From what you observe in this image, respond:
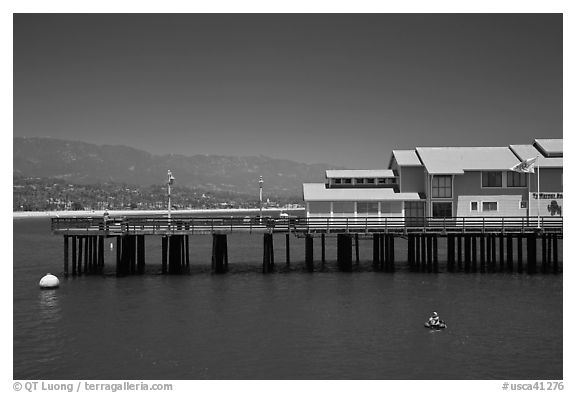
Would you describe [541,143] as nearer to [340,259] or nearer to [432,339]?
[340,259]

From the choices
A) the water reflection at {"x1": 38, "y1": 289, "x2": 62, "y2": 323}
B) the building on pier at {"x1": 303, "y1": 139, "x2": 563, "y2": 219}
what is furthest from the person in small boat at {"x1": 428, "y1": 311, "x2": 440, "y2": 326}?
the building on pier at {"x1": 303, "y1": 139, "x2": 563, "y2": 219}

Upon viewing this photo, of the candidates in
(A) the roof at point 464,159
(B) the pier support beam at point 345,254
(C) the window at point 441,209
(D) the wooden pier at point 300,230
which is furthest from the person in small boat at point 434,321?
(A) the roof at point 464,159

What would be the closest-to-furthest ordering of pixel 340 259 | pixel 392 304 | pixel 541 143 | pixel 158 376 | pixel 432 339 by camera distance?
1. pixel 158 376
2. pixel 432 339
3. pixel 392 304
4. pixel 340 259
5. pixel 541 143

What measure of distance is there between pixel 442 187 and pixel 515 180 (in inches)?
249

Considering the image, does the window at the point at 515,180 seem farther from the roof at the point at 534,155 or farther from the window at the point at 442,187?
the window at the point at 442,187

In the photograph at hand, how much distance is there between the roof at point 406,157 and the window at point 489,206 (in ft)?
21.7

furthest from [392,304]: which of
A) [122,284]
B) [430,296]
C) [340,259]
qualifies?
[122,284]

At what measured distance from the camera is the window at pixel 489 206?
162 ft

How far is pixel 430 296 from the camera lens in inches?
A: 1423

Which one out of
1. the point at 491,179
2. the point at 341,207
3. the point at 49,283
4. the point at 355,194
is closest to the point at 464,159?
the point at 491,179

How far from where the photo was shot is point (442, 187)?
49.7 meters

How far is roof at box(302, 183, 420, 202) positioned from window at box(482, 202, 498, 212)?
5.66m

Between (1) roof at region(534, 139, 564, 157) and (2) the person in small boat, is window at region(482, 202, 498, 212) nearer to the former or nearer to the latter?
(1) roof at region(534, 139, 564, 157)
